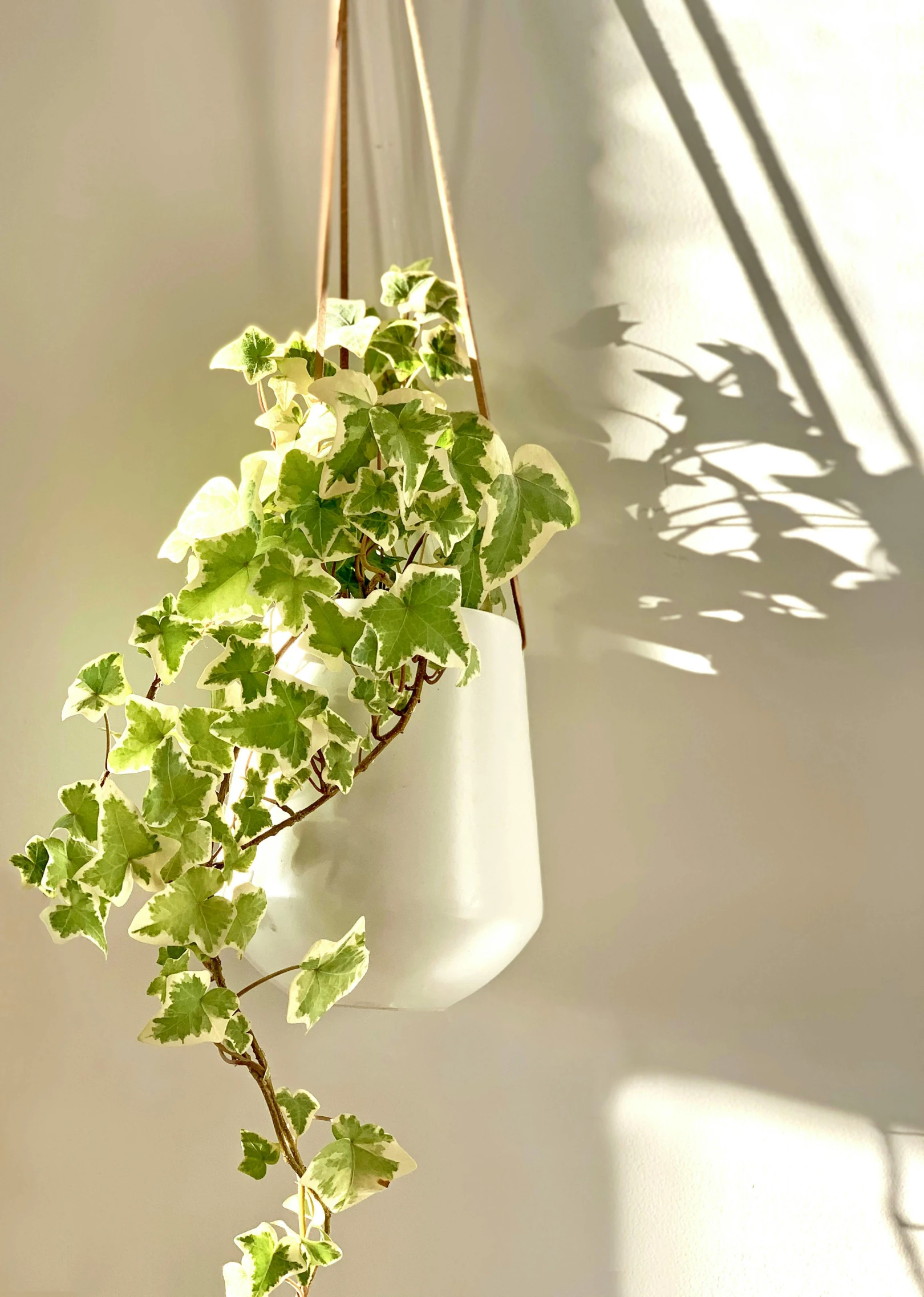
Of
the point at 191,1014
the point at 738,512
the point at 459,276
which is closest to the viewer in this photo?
the point at 191,1014

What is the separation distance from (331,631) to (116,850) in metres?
0.20

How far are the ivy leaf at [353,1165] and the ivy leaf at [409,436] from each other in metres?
0.42

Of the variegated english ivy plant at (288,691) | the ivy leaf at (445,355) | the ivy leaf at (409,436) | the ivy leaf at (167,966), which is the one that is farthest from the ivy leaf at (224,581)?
the ivy leaf at (445,355)

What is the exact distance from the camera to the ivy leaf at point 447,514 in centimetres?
70

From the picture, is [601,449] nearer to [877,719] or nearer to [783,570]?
[783,570]

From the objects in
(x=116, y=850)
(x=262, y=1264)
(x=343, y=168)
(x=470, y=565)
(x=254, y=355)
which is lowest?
(x=262, y=1264)

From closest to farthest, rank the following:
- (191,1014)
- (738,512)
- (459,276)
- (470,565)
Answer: (191,1014), (470,565), (459,276), (738,512)

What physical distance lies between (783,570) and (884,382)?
0.21 metres

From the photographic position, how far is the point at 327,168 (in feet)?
3.04

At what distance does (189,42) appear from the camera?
1.03 m

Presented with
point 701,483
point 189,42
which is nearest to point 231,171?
point 189,42

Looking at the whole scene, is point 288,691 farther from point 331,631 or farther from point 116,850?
point 116,850

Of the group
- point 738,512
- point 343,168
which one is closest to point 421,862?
point 738,512

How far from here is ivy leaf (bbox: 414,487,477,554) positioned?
2.29ft
